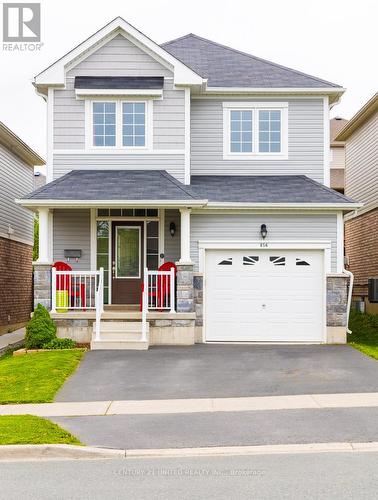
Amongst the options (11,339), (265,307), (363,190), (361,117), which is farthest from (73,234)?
(361,117)

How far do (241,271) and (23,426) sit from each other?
31.7ft

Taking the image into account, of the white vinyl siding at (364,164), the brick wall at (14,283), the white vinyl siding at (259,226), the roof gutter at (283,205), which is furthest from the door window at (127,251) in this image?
the white vinyl siding at (364,164)

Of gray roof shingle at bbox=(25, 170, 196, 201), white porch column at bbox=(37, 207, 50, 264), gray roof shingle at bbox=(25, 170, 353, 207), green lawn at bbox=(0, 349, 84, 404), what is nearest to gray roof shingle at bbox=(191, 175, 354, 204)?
gray roof shingle at bbox=(25, 170, 353, 207)

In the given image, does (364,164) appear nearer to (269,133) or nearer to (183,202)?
(269,133)

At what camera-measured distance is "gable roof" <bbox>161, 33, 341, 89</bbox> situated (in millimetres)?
19719

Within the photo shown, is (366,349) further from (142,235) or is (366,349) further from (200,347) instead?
(142,235)

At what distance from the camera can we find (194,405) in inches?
422

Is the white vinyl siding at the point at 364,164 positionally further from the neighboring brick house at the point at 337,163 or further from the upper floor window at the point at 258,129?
the neighboring brick house at the point at 337,163

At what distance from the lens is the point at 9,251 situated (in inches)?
907

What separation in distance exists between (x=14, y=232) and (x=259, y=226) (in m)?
9.45

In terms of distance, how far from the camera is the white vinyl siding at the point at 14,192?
22.5 meters

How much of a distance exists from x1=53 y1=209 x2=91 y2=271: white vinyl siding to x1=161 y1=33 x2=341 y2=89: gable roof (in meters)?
5.23

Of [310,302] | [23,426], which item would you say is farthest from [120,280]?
[23,426]

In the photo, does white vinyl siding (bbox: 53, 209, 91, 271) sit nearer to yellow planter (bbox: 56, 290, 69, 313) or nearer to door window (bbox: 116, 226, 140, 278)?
door window (bbox: 116, 226, 140, 278)
